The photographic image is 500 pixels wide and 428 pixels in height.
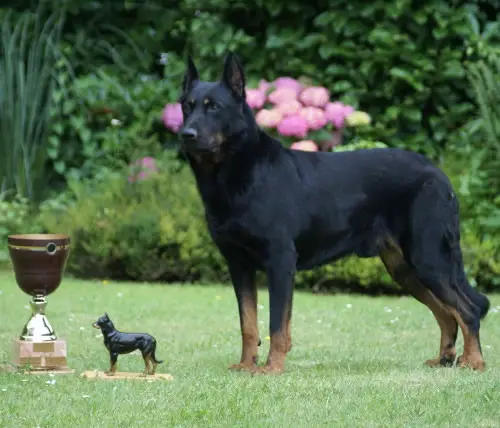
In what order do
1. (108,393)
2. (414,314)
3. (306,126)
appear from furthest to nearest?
(306,126), (414,314), (108,393)

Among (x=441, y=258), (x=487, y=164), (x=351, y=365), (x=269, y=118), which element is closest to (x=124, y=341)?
(x=351, y=365)

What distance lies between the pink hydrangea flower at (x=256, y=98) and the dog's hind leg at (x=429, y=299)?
420 cm

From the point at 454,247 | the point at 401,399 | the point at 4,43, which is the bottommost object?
the point at 401,399

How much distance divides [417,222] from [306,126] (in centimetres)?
407

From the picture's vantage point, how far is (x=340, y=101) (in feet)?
33.7

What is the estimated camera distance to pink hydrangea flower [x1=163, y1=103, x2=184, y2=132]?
1011 centimetres

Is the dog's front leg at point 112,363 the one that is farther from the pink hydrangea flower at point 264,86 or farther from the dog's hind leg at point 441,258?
the pink hydrangea flower at point 264,86

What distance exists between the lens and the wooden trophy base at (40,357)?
18.1 feet

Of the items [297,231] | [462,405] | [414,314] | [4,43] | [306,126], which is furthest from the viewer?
[4,43]

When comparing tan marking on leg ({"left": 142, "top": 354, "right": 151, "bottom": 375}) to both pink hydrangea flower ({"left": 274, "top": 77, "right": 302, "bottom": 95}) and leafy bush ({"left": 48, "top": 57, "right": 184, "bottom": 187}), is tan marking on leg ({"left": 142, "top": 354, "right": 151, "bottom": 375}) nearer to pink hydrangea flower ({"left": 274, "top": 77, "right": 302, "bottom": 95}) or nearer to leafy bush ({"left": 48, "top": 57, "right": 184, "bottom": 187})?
pink hydrangea flower ({"left": 274, "top": 77, "right": 302, "bottom": 95})

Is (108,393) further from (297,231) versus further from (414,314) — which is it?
(414,314)

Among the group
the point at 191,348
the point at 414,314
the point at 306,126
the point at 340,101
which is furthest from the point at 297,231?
the point at 340,101

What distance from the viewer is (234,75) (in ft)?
18.1

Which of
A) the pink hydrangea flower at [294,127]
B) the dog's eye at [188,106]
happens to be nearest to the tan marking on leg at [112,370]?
the dog's eye at [188,106]
